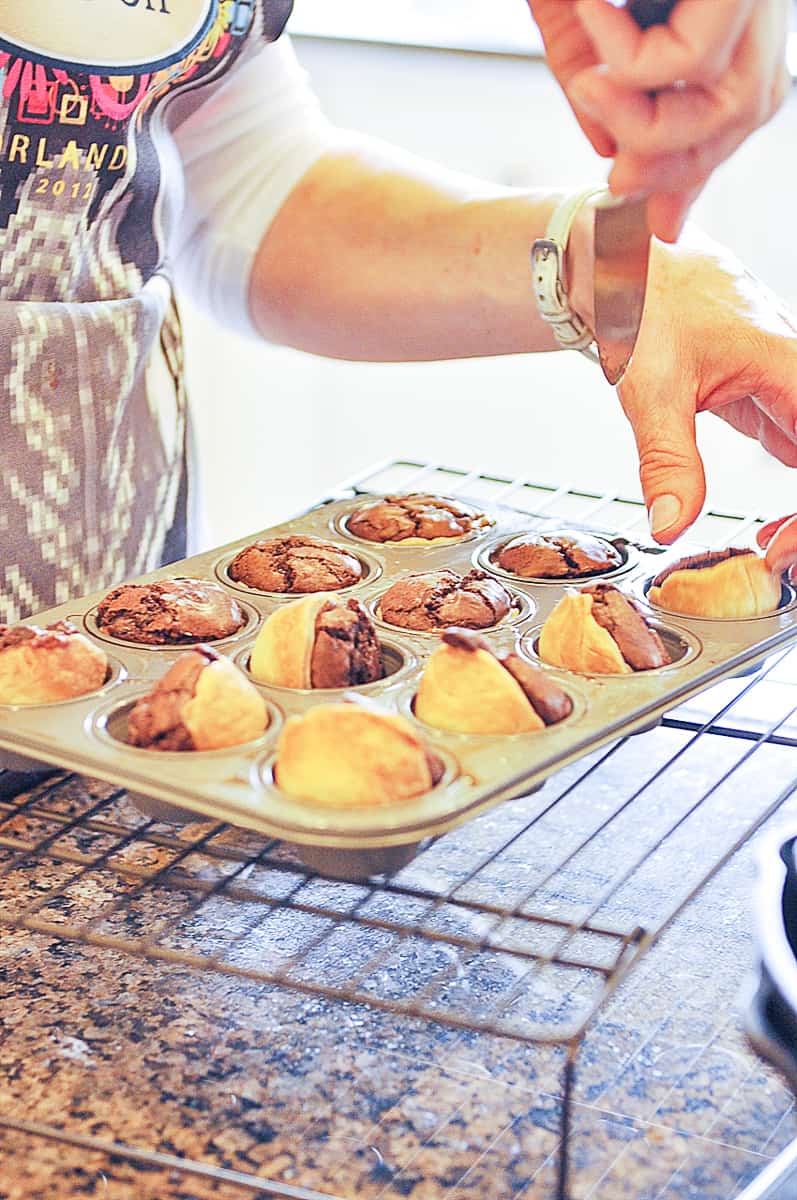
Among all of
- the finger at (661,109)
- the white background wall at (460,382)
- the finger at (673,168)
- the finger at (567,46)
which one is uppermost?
the finger at (567,46)

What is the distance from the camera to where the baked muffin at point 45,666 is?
3.26ft

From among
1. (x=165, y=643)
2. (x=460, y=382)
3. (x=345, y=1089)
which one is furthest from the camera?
(x=460, y=382)

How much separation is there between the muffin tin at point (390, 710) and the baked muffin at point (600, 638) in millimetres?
18

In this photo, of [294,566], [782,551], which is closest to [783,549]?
[782,551]

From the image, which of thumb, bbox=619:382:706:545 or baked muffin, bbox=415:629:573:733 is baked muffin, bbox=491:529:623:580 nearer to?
thumb, bbox=619:382:706:545

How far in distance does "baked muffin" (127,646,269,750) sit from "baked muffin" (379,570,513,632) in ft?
0.77

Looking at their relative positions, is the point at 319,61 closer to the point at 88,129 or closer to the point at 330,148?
the point at 330,148

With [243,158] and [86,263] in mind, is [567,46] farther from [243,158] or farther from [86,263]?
[243,158]

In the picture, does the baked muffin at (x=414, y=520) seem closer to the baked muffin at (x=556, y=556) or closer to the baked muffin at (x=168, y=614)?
the baked muffin at (x=556, y=556)

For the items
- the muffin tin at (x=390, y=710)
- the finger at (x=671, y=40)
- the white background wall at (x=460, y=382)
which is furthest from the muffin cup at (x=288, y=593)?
the white background wall at (x=460, y=382)

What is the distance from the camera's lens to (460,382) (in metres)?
2.89

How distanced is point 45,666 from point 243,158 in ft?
2.42

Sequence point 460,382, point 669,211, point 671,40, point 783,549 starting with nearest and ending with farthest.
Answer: point 671,40
point 669,211
point 783,549
point 460,382

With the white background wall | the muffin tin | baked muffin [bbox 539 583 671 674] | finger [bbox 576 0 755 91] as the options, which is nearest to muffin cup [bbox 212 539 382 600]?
the muffin tin
